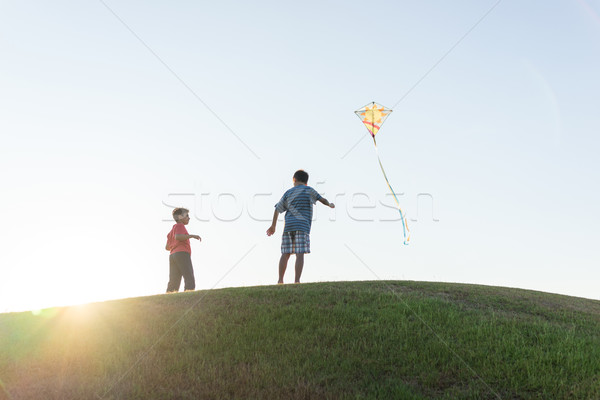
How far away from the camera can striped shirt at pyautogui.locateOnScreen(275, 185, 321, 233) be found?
11.5 metres

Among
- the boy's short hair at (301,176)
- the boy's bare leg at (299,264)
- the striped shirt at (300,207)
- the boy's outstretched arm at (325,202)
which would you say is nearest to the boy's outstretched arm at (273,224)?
the striped shirt at (300,207)

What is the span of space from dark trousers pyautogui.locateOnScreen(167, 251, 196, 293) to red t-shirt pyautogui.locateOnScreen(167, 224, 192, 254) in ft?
0.33

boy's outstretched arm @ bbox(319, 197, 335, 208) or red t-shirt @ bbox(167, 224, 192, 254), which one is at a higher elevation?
boy's outstretched arm @ bbox(319, 197, 335, 208)

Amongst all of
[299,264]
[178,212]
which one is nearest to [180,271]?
[178,212]

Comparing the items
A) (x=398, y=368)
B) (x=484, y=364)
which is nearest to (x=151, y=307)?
(x=398, y=368)

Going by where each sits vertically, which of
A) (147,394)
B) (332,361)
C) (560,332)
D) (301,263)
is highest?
(301,263)

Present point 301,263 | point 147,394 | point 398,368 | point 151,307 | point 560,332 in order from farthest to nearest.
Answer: point 301,263, point 151,307, point 560,332, point 398,368, point 147,394

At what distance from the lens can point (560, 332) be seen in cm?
870

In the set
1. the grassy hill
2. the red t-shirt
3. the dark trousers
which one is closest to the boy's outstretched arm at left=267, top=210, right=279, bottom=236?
the grassy hill

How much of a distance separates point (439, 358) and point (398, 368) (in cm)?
73

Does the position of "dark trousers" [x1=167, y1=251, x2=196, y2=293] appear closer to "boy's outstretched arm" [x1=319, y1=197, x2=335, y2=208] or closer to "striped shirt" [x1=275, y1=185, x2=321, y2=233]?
"striped shirt" [x1=275, y1=185, x2=321, y2=233]

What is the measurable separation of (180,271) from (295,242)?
11.2 feet

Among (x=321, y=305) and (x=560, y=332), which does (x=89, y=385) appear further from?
(x=560, y=332)

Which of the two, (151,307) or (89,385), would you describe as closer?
(89,385)
